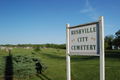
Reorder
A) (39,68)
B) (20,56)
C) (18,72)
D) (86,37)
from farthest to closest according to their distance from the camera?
1. (39,68)
2. (20,56)
3. (18,72)
4. (86,37)

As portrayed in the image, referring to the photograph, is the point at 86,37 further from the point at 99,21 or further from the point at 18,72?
the point at 18,72

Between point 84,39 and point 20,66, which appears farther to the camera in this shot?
point 20,66

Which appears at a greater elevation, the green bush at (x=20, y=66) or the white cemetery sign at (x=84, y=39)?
the white cemetery sign at (x=84, y=39)

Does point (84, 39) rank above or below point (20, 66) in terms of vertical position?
above

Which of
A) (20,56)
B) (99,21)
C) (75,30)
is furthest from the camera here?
(20,56)

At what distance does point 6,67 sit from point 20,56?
1044 mm

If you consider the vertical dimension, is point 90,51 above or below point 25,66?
above

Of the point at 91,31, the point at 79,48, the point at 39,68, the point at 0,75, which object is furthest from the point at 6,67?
the point at 91,31

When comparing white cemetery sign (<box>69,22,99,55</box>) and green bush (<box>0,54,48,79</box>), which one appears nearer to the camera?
white cemetery sign (<box>69,22,99,55</box>)

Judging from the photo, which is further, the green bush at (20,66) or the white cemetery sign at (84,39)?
the green bush at (20,66)

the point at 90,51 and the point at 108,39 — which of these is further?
the point at 108,39

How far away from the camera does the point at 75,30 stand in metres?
3.63

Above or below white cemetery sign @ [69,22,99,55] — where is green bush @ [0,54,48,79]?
below

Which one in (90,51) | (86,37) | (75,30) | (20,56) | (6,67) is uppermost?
(75,30)
